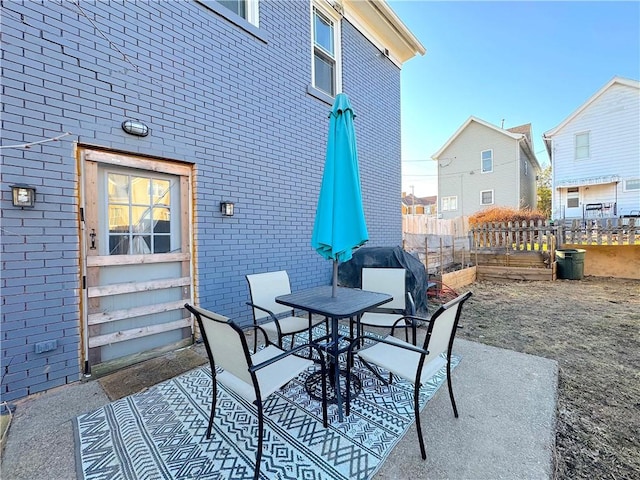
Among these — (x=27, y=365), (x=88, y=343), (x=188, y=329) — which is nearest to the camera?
(x=27, y=365)

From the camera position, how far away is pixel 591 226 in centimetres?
803

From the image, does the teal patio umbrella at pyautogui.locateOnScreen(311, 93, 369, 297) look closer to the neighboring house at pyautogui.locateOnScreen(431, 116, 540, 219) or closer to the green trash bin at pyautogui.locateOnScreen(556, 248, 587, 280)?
the green trash bin at pyautogui.locateOnScreen(556, 248, 587, 280)

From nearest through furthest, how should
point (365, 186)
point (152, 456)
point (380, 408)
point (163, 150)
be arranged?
1. point (152, 456)
2. point (380, 408)
3. point (163, 150)
4. point (365, 186)

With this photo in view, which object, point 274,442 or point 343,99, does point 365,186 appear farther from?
point 274,442

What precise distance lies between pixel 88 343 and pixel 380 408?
2.87 m

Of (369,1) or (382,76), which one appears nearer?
(369,1)


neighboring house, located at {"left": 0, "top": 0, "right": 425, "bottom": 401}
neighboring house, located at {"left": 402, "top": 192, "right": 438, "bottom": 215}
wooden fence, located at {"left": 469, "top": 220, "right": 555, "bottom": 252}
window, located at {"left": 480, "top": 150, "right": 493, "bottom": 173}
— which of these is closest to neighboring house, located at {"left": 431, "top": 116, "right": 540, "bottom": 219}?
window, located at {"left": 480, "top": 150, "right": 493, "bottom": 173}

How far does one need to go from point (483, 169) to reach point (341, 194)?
18318 millimetres

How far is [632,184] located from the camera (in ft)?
40.9

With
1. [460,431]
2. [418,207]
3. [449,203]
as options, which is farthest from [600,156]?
[460,431]

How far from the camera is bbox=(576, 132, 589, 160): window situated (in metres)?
13.6

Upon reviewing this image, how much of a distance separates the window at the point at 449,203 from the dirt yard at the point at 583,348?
11.8m

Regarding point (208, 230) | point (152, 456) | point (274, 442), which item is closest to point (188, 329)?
Result: point (208, 230)

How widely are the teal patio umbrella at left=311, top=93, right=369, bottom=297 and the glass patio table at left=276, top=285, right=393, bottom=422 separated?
1.47 feet
